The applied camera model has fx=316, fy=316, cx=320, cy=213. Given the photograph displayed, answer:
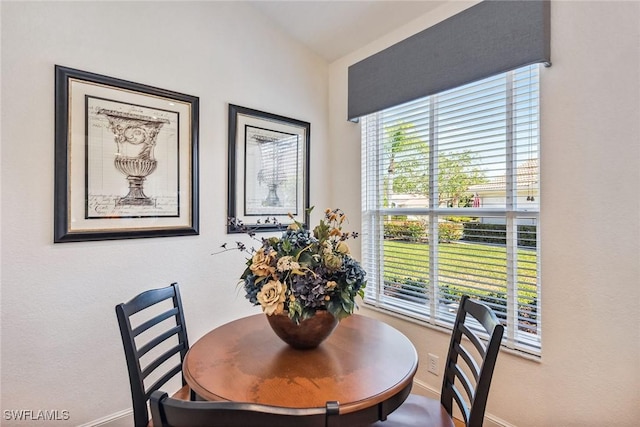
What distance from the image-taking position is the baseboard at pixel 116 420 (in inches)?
70.8

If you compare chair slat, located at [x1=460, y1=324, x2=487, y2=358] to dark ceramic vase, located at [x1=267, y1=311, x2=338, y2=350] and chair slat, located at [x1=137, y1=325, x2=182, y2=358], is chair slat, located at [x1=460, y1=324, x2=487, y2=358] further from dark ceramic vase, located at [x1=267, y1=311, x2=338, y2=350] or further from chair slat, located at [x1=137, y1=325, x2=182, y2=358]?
chair slat, located at [x1=137, y1=325, x2=182, y2=358]

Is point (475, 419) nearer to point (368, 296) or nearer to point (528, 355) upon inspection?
point (528, 355)

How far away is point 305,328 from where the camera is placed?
1248 mm

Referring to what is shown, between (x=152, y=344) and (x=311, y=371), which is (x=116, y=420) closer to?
(x=152, y=344)

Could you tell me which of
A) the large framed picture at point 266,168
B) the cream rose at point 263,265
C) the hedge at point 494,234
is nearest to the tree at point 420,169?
the hedge at point 494,234

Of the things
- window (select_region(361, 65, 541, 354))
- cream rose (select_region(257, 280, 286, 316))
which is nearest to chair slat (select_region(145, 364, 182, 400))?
cream rose (select_region(257, 280, 286, 316))

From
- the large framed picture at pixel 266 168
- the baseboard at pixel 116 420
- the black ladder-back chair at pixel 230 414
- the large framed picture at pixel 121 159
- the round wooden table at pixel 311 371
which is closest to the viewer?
the black ladder-back chair at pixel 230 414

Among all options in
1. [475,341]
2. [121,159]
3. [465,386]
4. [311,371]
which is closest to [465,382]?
[465,386]

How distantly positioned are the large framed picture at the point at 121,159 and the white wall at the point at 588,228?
2.11 m

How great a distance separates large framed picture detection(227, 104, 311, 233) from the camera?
91.7 inches

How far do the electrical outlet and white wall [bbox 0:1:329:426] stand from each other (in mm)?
1360

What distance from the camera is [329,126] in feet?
9.61

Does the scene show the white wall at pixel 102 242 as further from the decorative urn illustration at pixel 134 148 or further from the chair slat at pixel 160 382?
the chair slat at pixel 160 382

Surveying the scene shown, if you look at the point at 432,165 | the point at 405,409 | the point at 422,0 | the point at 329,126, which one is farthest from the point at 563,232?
the point at 329,126
